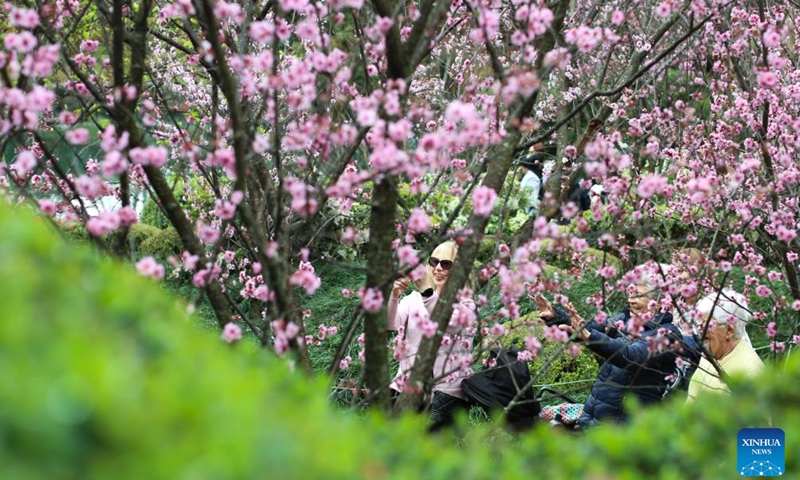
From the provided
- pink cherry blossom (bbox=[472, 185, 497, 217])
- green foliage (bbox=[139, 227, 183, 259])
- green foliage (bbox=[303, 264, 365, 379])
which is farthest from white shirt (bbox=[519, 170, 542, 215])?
pink cherry blossom (bbox=[472, 185, 497, 217])

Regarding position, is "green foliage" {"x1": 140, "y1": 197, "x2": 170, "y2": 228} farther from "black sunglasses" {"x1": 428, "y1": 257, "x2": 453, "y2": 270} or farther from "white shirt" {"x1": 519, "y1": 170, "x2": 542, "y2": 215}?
"black sunglasses" {"x1": 428, "y1": 257, "x2": 453, "y2": 270}

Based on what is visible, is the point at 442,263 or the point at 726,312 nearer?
the point at 726,312

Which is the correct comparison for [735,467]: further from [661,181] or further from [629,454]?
[661,181]

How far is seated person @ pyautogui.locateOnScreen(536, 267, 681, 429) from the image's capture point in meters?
4.82

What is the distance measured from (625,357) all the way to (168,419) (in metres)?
3.86

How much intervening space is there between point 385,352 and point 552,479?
5.03 feet

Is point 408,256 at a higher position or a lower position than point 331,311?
lower

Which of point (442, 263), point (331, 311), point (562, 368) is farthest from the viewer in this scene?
point (331, 311)

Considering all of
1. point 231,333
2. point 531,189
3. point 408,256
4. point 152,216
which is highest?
point 531,189

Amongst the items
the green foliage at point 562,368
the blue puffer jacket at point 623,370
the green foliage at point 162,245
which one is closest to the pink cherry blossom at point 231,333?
the blue puffer jacket at point 623,370

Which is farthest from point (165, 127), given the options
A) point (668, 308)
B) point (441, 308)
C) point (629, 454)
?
point (629, 454)

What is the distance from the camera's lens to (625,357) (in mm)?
4758

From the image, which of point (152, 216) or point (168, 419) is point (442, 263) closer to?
point (168, 419)

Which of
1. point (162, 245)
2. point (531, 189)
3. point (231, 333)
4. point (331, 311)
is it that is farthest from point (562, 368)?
point (162, 245)
